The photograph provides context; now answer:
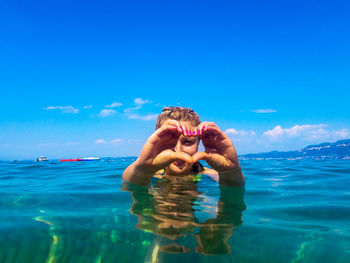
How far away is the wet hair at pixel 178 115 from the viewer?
18.8 ft

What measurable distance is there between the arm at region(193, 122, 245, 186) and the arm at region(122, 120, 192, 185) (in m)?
0.28

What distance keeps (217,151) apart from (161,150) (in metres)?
0.81

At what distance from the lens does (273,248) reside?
187 cm

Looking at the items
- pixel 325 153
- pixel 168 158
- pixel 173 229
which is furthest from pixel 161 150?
pixel 325 153

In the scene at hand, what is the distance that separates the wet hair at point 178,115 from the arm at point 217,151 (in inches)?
89.5

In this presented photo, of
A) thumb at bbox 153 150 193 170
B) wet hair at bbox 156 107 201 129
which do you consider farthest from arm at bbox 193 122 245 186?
wet hair at bbox 156 107 201 129

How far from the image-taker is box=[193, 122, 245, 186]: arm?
3104 millimetres

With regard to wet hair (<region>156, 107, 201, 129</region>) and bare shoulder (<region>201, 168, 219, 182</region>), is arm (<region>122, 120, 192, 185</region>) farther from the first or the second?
wet hair (<region>156, 107, 201, 129</region>)

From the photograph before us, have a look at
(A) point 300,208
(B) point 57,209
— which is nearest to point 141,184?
(B) point 57,209

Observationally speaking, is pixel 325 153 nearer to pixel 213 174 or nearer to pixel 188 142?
pixel 213 174

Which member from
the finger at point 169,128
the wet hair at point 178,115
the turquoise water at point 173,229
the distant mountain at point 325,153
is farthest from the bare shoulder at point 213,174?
the distant mountain at point 325,153

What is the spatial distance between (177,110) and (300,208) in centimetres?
359

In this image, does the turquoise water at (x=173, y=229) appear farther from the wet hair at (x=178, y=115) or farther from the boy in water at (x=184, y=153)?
the wet hair at (x=178, y=115)

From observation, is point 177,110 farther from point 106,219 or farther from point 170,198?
point 106,219
